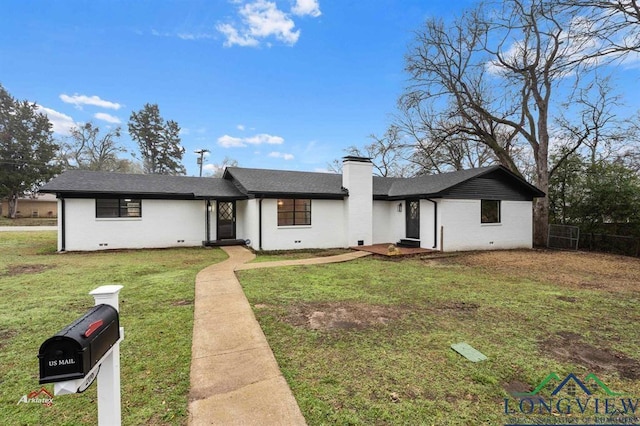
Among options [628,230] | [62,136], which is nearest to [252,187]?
[628,230]

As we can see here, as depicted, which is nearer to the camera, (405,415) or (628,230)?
(405,415)

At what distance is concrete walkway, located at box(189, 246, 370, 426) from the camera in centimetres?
238

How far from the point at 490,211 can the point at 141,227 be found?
1559 centimetres

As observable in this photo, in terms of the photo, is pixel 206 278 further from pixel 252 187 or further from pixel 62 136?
pixel 62 136

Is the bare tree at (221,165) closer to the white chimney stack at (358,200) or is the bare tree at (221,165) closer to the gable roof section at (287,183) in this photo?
the gable roof section at (287,183)

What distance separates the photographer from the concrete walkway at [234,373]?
2.38 m

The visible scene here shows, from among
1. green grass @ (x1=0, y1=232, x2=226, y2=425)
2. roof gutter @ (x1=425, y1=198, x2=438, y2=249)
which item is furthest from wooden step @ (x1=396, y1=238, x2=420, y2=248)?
green grass @ (x1=0, y1=232, x2=226, y2=425)

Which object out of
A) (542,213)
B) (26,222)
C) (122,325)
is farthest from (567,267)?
(26,222)

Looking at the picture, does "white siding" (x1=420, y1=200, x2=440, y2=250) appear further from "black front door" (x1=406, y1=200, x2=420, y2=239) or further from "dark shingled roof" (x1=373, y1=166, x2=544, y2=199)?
"dark shingled roof" (x1=373, y1=166, x2=544, y2=199)

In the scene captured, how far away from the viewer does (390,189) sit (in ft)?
50.2

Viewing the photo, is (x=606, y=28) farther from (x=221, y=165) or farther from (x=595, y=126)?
(x=221, y=165)

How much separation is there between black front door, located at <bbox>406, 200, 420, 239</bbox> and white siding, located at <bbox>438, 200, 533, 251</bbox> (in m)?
1.27

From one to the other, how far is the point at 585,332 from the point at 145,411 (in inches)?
218

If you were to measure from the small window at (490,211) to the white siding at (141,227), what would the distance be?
1294cm
